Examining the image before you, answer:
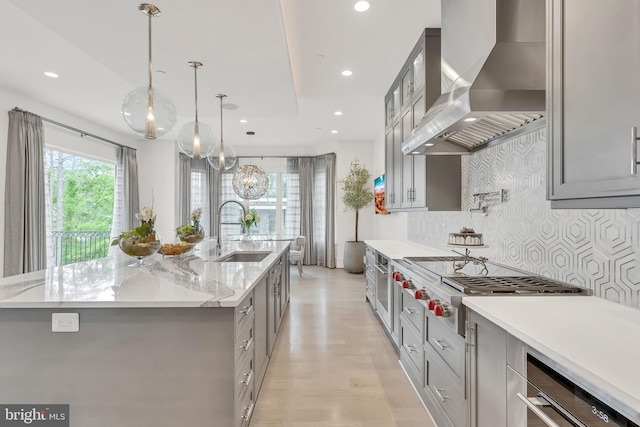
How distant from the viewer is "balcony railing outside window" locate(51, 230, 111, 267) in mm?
5703

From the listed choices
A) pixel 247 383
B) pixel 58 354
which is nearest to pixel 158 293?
pixel 58 354

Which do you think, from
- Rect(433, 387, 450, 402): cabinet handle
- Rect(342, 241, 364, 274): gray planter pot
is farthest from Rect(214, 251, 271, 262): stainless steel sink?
Rect(342, 241, 364, 274): gray planter pot

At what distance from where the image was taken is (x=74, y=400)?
1549 mm

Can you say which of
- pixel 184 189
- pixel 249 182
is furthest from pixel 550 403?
pixel 184 189

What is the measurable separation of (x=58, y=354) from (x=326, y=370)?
1883mm

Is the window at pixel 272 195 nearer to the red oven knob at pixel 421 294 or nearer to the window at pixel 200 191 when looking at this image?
the window at pixel 200 191

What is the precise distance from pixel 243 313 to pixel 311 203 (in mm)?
6398

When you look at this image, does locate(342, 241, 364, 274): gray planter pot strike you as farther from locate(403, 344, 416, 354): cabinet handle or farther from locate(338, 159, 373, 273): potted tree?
locate(403, 344, 416, 354): cabinet handle

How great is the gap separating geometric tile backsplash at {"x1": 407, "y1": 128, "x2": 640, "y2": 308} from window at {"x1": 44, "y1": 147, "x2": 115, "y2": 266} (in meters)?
6.09

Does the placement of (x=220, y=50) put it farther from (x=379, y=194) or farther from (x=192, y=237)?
(x=379, y=194)

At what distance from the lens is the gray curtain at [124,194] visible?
22.4 ft

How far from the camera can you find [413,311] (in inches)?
94.4

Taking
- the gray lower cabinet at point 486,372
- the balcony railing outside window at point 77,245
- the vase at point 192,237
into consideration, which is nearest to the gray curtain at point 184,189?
the balcony railing outside window at point 77,245

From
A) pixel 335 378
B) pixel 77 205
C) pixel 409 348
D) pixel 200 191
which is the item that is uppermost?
pixel 200 191
